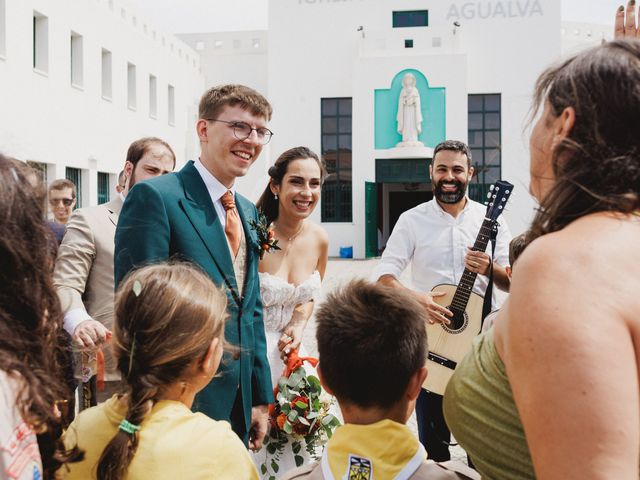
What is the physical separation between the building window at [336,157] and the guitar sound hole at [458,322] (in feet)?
71.5

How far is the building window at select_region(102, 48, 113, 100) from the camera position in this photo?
2139cm

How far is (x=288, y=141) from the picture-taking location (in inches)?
1036

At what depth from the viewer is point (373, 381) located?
1740 mm

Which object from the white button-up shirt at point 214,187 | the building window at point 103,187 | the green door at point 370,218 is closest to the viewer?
the white button-up shirt at point 214,187

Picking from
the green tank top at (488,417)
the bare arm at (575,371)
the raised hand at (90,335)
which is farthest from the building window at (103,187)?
the bare arm at (575,371)

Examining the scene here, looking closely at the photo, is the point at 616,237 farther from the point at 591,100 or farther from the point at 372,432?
the point at 372,432

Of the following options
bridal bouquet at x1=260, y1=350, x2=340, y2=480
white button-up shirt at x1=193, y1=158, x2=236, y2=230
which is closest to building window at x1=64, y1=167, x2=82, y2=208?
bridal bouquet at x1=260, y1=350, x2=340, y2=480

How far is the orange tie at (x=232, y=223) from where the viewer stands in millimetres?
2796

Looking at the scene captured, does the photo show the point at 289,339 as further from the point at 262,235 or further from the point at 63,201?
the point at 63,201

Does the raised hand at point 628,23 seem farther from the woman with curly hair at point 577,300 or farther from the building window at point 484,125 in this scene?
the building window at point 484,125

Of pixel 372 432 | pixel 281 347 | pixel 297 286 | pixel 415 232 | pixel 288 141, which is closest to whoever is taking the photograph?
pixel 372 432

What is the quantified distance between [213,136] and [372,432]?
1.67 m

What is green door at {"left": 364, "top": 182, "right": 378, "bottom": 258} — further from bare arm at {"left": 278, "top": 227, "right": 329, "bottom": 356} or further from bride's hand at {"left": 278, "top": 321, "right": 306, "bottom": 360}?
bride's hand at {"left": 278, "top": 321, "right": 306, "bottom": 360}

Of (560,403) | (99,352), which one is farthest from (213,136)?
(560,403)
